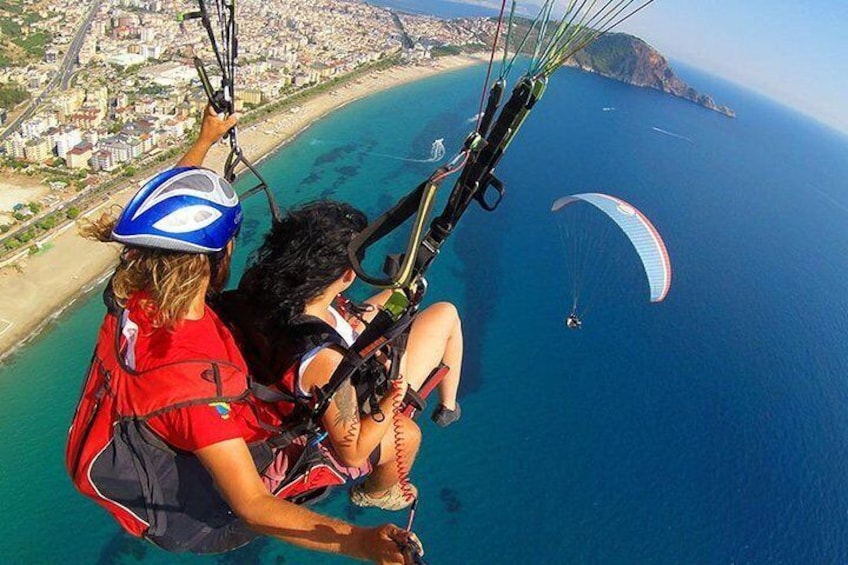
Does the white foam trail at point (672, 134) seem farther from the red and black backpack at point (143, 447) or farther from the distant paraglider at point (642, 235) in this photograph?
the red and black backpack at point (143, 447)

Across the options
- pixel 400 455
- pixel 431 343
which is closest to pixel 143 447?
pixel 400 455

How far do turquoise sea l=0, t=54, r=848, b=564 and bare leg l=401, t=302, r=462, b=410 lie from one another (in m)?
9.16

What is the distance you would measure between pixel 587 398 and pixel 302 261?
1381 centimetres

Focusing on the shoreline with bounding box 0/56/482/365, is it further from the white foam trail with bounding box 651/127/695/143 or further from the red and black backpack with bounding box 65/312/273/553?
the white foam trail with bounding box 651/127/695/143

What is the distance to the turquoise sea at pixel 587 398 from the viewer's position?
10633 millimetres

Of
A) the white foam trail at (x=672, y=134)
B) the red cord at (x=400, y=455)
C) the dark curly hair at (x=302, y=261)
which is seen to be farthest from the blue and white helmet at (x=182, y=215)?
the white foam trail at (x=672, y=134)

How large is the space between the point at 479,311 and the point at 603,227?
10464mm

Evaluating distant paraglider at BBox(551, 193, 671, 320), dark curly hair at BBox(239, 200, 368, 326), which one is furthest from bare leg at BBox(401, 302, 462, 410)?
distant paraglider at BBox(551, 193, 671, 320)

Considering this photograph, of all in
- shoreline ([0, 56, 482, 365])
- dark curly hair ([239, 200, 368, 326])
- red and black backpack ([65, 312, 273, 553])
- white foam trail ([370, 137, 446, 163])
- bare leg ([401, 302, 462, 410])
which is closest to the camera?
red and black backpack ([65, 312, 273, 553])

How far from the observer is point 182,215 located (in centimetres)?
120

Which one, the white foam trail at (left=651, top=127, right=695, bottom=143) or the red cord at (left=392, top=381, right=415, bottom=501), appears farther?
the white foam trail at (left=651, top=127, right=695, bottom=143)

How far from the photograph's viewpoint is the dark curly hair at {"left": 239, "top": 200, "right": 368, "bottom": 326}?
1438mm

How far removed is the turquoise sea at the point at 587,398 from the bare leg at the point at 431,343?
916cm

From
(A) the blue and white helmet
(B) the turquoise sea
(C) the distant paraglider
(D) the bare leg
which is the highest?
(A) the blue and white helmet
